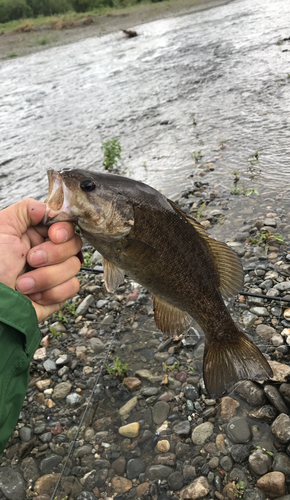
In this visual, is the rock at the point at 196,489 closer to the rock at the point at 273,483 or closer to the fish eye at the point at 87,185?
the rock at the point at 273,483

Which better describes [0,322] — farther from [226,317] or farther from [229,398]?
[229,398]

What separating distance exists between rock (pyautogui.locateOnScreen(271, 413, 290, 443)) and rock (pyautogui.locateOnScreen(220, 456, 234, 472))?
0.33 meters

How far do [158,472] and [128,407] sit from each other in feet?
1.82

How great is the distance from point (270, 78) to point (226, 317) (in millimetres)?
9406

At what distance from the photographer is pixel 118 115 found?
10.5 m

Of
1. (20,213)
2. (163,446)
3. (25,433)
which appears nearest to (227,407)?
(163,446)

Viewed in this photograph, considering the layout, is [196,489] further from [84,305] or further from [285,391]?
[84,305]

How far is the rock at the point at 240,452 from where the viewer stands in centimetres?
225

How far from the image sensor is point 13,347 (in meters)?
1.82

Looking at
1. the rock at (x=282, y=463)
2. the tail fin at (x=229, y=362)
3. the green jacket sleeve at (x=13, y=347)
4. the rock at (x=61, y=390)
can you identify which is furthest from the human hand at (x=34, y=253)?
the rock at (x=282, y=463)

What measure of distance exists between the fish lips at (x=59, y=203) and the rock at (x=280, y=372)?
183cm

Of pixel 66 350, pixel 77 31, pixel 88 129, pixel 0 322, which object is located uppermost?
pixel 77 31

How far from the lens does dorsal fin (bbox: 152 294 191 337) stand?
2453 mm

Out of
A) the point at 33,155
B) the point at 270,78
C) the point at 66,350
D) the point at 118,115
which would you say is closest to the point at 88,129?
the point at 118,115
